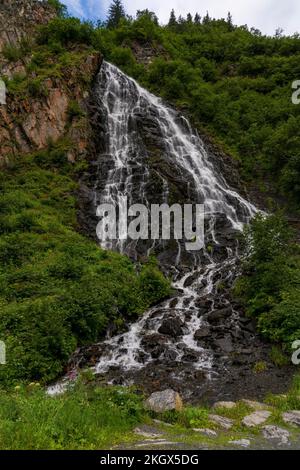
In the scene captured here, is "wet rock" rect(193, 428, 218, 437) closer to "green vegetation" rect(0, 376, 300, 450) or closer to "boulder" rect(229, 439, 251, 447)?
"green vegetation" rect(0, 376, 300, 450)

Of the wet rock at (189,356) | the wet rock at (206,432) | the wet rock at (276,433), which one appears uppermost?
the wet rock at (206,432)

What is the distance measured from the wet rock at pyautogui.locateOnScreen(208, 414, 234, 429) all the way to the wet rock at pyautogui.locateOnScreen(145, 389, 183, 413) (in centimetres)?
65

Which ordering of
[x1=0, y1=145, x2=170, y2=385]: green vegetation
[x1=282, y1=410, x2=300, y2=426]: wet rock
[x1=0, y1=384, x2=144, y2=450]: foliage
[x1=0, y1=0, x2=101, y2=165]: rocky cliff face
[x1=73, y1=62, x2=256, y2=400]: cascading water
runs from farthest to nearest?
[x1=0, y1=0, x2=101, y2=165]: rocky cliff face → [x1=73, y1=62, x2=256, y2=400]: cascading water → [x1=0, y1=145, x2=170, y2=385]: green vegetation → [x1=282, y1=410, x2=300, y2=426]: wet rock → [x1=0, y1=384, x2=144, y2=450]: foliage

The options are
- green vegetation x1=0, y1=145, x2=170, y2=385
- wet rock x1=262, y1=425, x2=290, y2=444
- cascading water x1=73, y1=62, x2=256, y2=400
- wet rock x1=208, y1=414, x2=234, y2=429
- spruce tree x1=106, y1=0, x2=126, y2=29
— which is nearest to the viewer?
wet rock x1=262, y1=425, x2=290, y2=444

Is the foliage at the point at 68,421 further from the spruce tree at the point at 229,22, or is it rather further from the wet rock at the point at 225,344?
the spruce tree at the point at 229,22

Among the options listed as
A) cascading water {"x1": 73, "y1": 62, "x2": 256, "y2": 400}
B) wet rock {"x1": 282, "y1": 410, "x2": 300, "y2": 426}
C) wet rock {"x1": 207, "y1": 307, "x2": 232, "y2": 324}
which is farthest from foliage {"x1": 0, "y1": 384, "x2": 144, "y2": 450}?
wet rock {"x1": 207, "y1": 307, "x2": 232, "y2": 324}

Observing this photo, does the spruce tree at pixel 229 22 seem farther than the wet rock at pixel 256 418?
Yes

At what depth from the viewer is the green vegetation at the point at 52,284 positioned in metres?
12.1

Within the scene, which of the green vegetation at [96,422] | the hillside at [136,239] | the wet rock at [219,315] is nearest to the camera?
the green vegetation at [96,422]

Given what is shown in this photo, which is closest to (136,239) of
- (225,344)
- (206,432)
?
(225,344)

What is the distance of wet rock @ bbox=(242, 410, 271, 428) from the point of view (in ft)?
23.6

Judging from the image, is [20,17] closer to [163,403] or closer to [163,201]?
[163,201]

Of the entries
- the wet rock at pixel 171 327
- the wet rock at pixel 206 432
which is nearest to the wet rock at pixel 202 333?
the wet rock at pixel 171 327

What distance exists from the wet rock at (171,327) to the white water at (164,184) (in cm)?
26
